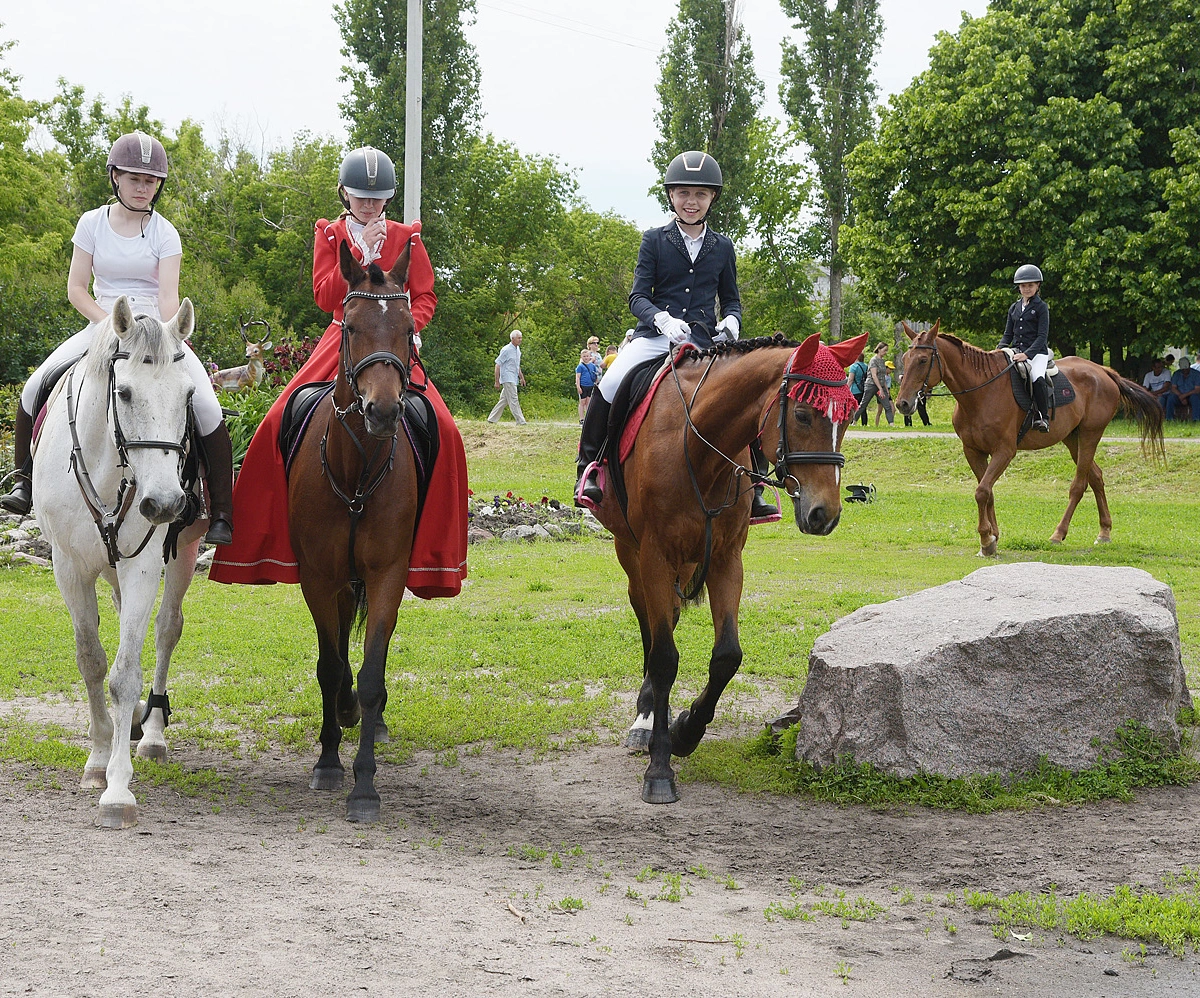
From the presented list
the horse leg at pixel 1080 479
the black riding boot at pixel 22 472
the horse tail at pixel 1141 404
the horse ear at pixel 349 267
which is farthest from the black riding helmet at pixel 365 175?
the horse tail at pixel 1141 404

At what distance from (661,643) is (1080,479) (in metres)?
11.6

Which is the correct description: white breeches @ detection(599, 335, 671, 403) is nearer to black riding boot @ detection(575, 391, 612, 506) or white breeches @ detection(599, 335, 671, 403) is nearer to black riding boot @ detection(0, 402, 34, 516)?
black riding boot @ detection(575, 391, 612, 506)

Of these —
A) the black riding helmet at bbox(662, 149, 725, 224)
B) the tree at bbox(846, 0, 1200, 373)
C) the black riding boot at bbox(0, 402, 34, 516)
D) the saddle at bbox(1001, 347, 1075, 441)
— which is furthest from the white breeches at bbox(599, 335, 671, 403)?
the tree at bbox(846, 0, 1200, 373)

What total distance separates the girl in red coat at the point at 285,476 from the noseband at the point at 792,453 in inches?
74.0

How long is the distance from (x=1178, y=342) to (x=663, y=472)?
27684mm

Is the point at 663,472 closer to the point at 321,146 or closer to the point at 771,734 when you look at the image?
the point at 771,734

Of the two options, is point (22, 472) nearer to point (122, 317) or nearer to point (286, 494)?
point (286, 494)

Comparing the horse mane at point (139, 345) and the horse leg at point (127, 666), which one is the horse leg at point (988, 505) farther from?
the horse mane at point (139, 345)

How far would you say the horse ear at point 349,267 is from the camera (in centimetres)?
570

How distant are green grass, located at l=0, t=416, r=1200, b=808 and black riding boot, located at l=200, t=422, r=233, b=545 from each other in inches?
60.2

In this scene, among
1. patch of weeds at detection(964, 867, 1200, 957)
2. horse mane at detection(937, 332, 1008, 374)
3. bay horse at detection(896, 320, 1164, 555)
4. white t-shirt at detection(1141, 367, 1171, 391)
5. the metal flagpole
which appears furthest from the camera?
white t-shirt at detection(1141, 367, 1171, 391)

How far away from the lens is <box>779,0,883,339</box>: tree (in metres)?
45.3

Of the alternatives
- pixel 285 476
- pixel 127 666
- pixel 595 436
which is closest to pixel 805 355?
pixel 595 436

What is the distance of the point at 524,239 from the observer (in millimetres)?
52031
